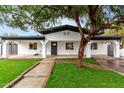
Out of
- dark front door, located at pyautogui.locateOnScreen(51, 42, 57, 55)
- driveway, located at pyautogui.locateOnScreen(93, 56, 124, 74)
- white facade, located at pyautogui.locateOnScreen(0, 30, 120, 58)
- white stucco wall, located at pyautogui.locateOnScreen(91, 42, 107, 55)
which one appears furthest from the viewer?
white stucco wall, located at pyautogui.locateOnScreen(91, 42, 107, 55)

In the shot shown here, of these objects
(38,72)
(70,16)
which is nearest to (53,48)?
(70,16)

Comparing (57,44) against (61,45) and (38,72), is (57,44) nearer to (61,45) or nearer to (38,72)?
(61,45)

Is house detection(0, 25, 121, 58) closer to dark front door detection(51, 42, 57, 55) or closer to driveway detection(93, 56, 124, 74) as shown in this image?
dark front door detection(51, 42, 57, 55)

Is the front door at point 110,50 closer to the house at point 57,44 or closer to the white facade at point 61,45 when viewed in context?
the house at point 57,44

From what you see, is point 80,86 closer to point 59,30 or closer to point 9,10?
point 9,10

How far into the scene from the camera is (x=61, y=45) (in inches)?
1298

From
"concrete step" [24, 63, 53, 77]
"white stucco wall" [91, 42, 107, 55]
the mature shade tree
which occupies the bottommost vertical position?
"concrete step" [24, 63, 53, 77]

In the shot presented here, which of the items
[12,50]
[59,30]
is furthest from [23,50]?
[59,30]

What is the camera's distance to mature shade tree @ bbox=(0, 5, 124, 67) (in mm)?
17406

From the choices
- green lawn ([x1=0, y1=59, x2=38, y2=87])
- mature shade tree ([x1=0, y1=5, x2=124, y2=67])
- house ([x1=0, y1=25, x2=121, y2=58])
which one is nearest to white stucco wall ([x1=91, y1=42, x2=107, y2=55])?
house ([x1=0, y1=25, x2=121, y2=58])

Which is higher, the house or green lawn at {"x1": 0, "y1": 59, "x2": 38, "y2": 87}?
the house

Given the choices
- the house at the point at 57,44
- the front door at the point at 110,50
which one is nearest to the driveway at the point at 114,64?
the house at the point at 57,44

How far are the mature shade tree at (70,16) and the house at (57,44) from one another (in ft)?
18.5

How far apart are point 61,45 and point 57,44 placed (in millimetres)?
510
